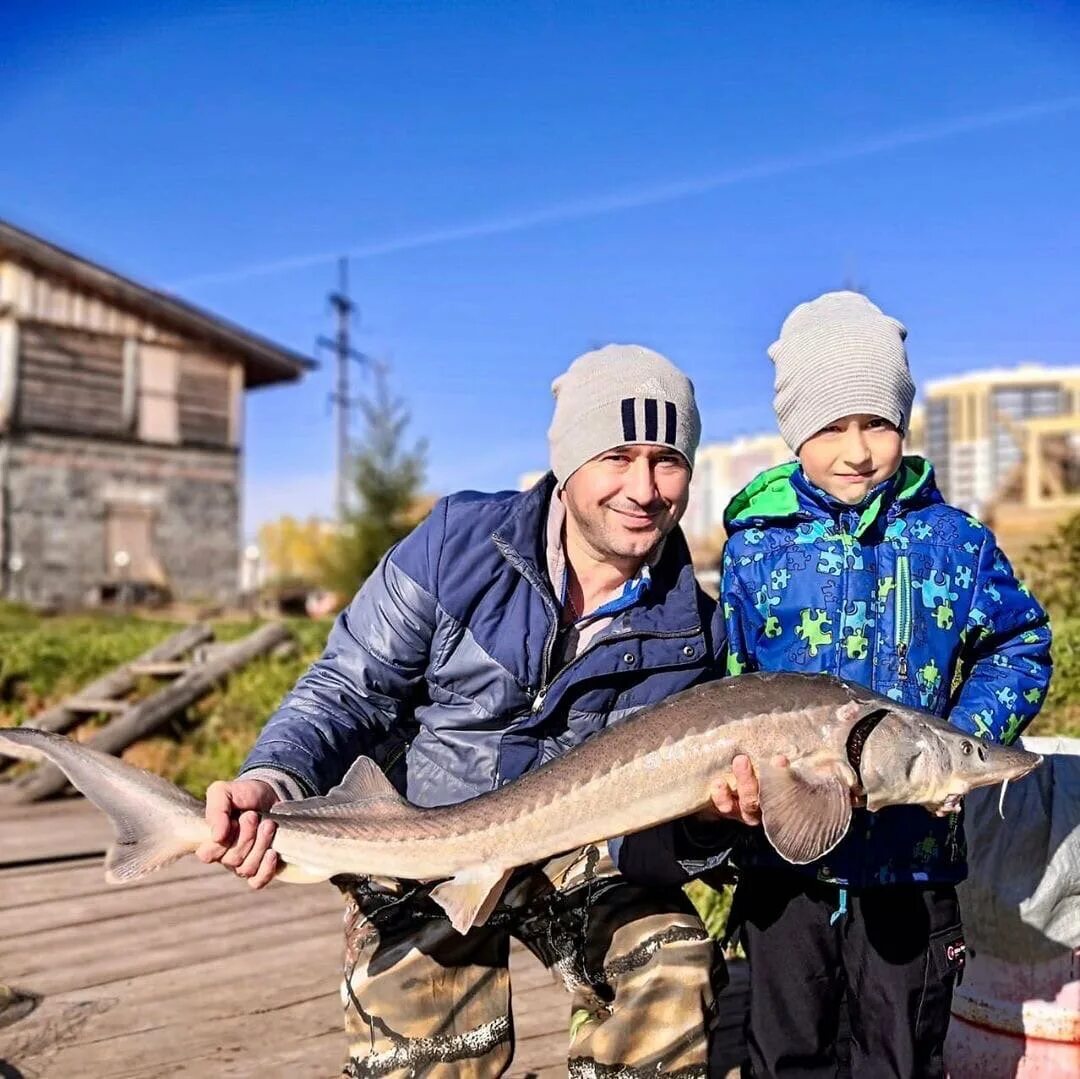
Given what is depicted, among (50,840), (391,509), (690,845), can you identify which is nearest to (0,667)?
(50,840)

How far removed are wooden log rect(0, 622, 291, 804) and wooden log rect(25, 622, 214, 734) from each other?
0.31 meters

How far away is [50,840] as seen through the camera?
7.07m

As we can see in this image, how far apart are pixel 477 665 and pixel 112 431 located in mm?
22172

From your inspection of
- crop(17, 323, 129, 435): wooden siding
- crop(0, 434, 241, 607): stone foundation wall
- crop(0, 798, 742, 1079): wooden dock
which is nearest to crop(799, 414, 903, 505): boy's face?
crop(0, 798, 742, 1079): wooden dock

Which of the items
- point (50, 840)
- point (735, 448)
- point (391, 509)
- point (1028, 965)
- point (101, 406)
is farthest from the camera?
point (735, 448)

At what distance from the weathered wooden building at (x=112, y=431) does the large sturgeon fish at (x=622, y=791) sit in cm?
2102

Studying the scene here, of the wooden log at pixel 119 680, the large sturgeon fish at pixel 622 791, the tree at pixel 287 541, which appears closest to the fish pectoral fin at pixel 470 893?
the large sturgeon fish at pixel 622 791

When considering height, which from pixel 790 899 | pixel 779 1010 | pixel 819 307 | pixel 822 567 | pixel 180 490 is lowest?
pixel 779 1010

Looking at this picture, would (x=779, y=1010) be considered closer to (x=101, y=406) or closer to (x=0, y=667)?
(x=0, y=667)

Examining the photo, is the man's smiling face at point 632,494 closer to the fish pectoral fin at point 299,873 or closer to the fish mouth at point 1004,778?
the fish mouth at point 1004,778

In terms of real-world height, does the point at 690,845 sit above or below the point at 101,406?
below

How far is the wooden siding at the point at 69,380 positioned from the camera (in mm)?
22750

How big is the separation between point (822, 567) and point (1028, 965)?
109cm

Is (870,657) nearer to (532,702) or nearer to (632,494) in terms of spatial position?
(632,494)
